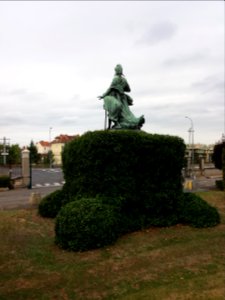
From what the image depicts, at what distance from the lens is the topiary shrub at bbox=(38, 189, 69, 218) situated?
13.4m

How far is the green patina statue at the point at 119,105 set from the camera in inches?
542

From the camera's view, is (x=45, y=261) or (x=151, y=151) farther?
(x=151, y=151)

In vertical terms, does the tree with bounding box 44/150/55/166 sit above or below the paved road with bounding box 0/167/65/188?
above

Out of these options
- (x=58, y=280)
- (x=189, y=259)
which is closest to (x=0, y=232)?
(x=58, y=280)

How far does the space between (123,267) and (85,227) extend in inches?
60.8

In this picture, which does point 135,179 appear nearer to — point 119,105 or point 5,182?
point 119,105

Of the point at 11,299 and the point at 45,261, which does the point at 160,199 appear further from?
the point at 11,299

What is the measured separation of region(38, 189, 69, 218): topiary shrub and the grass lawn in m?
1.85

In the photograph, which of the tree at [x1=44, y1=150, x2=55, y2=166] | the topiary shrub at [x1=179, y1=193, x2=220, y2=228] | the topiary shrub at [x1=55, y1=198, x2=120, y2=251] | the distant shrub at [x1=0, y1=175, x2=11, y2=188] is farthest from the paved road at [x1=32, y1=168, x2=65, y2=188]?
the tree at [x1=44, y1=150, x2=55, y2=166]

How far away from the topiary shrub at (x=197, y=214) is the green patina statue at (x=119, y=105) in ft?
11.2

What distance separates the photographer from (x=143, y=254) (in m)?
9.24

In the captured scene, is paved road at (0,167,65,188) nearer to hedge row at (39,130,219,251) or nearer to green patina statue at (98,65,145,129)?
green patina statue at (98,65,145,129)

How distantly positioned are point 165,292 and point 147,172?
5121 millimetres

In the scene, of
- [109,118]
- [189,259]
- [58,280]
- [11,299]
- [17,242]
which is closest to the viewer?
[11,299]
